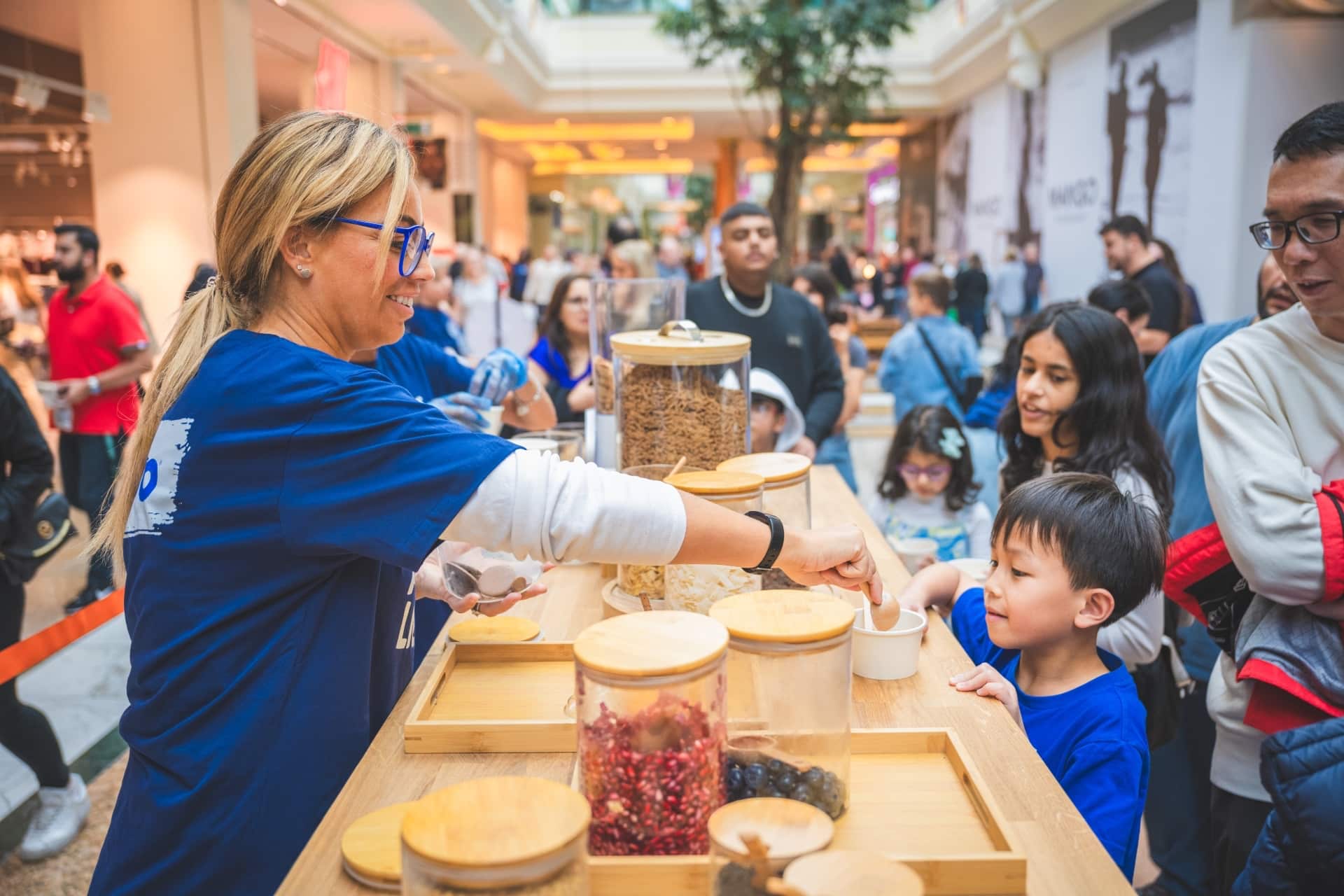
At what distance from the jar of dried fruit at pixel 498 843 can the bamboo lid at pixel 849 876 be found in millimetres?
205

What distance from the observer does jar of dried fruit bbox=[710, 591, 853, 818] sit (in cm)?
113

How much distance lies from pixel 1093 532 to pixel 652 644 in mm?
982

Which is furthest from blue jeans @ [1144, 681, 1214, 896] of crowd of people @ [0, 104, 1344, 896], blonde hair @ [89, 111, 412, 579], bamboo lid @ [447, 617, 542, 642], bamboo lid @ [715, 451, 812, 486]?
blonde hair @ [89, 111, 412, 579]

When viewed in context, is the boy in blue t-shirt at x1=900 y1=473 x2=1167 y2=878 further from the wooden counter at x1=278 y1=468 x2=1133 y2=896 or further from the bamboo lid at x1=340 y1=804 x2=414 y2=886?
the bamboo lid at x1=340 y1=804 x2=414 y2=886

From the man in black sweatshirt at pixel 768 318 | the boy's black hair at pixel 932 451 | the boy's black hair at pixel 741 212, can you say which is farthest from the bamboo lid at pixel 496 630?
the boy's black hair at pixel 741 212

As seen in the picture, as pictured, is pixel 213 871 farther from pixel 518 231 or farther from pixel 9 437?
pixel 518 231

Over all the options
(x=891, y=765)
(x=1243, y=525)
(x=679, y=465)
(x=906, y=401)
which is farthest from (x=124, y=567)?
(x=906, y=401)

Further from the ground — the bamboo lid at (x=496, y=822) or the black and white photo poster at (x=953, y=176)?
the black and white photo poster at (x=953, y=176)

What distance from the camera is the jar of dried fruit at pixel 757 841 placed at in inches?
38.0

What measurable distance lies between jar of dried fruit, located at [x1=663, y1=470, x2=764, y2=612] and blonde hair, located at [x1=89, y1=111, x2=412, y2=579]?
583mm

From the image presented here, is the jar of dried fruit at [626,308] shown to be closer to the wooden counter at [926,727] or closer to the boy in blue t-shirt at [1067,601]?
the wooden counter at [926,727]

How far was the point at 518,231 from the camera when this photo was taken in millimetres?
24609

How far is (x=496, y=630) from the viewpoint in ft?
5.97

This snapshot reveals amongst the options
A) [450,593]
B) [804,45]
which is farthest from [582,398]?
[804,45]
